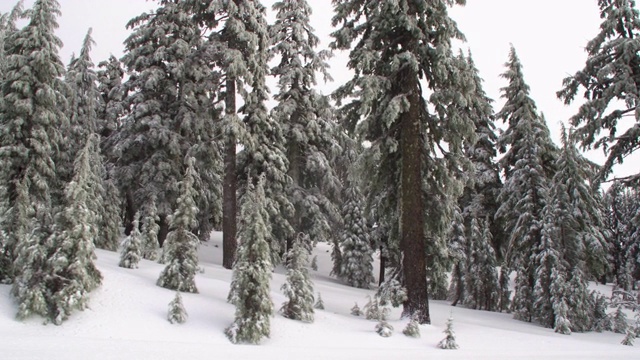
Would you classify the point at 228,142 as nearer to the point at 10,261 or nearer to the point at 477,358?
the point at 10,261

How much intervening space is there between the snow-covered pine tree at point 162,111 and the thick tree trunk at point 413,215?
412 inches

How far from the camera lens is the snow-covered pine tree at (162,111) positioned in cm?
2221

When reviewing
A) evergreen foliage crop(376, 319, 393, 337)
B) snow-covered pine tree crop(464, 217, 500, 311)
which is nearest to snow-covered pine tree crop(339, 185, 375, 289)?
snow-covered pine tree crop(464, 217, 500, 311)

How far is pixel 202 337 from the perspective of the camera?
841cm

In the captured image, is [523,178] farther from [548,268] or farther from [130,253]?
[130,253]

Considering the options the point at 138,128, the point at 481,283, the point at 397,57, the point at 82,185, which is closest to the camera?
the point at 82,185

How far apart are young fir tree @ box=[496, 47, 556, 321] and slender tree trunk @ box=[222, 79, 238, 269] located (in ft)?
41.1

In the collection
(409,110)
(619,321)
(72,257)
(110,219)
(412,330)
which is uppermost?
(409,110)

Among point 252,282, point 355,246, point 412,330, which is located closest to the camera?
point 252,282

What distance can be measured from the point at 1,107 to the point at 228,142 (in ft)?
30.7

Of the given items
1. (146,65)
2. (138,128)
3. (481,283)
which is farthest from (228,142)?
(481,283)

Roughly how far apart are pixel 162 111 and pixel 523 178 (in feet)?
59.0

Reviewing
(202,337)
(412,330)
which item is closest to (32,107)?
(202,337)

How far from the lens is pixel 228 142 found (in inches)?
770
